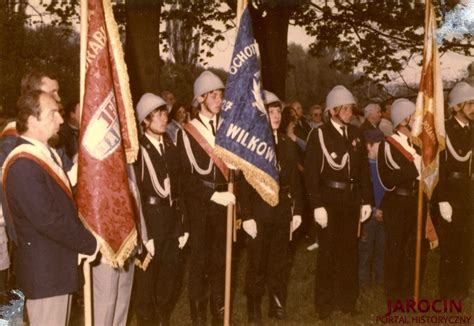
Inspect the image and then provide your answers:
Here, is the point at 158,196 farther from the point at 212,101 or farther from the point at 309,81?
the point at 309,81

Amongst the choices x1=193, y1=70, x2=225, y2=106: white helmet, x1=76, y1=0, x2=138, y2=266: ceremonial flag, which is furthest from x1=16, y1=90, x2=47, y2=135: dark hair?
x1=193, y1=70, x2=225, y2=106: white helmet

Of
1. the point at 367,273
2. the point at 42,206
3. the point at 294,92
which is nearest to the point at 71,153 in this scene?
the point at 42,206

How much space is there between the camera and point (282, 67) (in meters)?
10.1

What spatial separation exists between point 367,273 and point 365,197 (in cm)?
156

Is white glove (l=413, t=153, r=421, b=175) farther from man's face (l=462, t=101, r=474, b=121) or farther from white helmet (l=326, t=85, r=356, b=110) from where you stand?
white helmet (l=326, t=85, r=356, b=110)

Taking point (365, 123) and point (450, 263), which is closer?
point (450, 263)

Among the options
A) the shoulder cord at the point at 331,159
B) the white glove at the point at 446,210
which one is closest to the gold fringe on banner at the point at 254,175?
the shoulder cord at the point at 331,159

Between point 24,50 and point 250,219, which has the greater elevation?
point 24,50

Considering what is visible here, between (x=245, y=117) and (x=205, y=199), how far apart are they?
3.22 ft

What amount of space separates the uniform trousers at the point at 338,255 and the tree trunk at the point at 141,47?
3.12 meters

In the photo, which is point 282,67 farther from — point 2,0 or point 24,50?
point 24,50

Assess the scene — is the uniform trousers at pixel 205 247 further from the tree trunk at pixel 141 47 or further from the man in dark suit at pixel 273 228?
the tree trunk at pixel 141 47

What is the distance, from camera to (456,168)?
7199 mm

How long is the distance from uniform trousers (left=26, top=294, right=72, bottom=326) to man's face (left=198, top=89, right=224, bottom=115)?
2.65 metres
